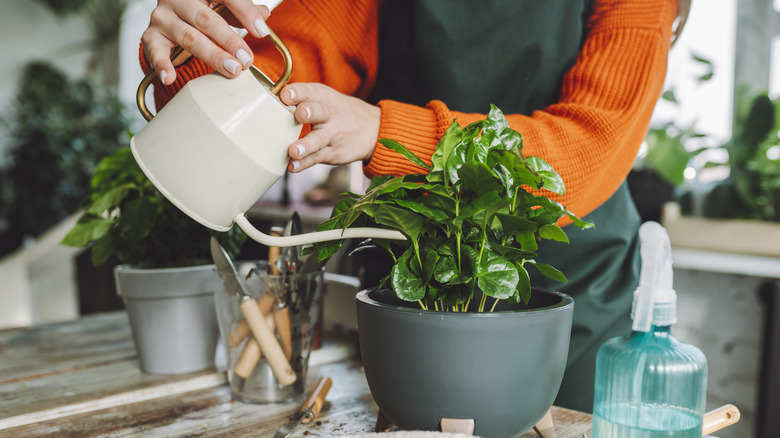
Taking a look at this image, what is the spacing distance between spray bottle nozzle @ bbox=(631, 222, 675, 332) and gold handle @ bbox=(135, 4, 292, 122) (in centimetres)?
36

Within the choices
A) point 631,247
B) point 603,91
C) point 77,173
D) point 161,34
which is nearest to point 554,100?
point 603,91

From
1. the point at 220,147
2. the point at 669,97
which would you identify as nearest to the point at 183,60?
the point at 220,147

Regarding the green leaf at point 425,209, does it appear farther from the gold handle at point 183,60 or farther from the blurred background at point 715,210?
the blurred background at point 715,210

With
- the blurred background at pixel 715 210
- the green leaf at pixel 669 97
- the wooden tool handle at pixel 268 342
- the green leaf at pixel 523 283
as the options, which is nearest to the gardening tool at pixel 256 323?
the wooden tool handle at pixel 268 342

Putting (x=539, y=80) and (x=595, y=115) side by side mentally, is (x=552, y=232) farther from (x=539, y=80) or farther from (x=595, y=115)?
(x=539, y=80)

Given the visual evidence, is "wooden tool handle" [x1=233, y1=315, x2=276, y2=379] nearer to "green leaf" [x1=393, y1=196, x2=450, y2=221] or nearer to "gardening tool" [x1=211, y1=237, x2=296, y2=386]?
"gardening tool" [x1=211, y1=237, x2=296, y2=386]

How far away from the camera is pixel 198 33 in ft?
1.87

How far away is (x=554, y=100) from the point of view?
869 mm

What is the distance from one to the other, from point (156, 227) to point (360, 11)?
1.50ft

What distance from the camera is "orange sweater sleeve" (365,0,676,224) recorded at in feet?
2.00

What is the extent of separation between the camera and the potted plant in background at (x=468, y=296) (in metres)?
0.46

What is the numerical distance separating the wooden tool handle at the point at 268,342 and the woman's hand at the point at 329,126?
0.68 feet

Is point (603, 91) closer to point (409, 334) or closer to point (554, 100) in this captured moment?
point (554, 100)

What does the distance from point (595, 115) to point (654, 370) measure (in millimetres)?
319
